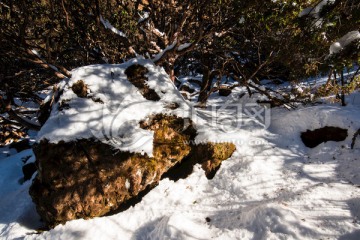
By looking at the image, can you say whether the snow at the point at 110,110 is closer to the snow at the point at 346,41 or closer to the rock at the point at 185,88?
the snow at the point at 346,41

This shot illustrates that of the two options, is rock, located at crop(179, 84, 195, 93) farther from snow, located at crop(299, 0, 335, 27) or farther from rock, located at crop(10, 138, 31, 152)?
snow, located at crop(299, 0, 335, 27)

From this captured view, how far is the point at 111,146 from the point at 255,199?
323cm

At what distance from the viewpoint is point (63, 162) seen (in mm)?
4754

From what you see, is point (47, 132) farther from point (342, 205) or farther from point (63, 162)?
point (342, 205)

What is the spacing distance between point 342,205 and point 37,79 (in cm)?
943

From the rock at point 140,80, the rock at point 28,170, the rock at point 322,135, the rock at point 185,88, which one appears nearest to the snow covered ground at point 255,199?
the rock at point 322,135

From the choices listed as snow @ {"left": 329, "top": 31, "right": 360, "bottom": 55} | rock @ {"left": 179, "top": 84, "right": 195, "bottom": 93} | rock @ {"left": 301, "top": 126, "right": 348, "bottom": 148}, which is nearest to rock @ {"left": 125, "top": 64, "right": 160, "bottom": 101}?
snow @ {"left": 329, "top": 31, "right": 360, "bottom": 55}

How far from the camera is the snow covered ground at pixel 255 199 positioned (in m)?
3.85

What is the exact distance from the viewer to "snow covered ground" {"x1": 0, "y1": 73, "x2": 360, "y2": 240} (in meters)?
3.85

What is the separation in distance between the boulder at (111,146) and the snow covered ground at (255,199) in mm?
309

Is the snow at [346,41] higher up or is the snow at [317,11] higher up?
the snow at [317,11]

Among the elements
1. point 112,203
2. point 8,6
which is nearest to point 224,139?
point 112,203

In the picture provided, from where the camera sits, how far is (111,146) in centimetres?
499

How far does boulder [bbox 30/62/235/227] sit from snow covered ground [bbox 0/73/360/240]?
0.31 meters
